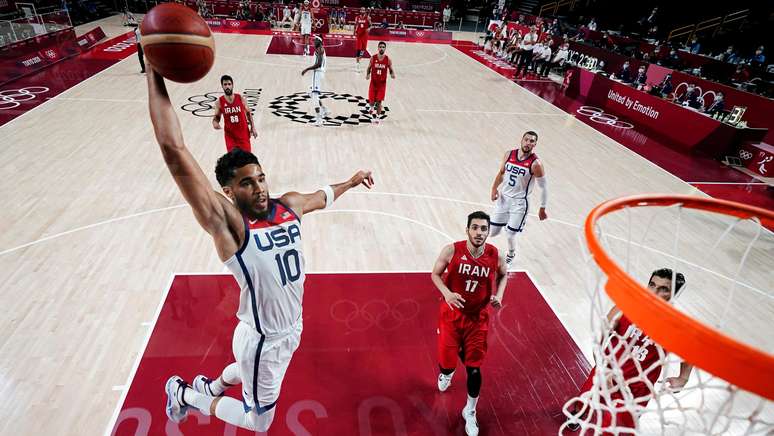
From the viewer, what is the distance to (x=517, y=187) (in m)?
4.91

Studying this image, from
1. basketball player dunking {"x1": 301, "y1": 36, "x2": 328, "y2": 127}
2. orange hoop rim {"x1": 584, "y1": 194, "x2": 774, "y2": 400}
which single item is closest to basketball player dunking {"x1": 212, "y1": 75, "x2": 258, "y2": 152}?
basketball player dunking {"x1": 301, "y1": 36, "x2": 328, "y2": 127}

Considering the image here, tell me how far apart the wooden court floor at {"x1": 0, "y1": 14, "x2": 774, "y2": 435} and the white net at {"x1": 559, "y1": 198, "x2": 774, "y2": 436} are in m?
0.06

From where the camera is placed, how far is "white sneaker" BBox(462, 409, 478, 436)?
331 cm

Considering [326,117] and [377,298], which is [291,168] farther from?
[377,298]

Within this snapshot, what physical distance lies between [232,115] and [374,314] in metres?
3.47

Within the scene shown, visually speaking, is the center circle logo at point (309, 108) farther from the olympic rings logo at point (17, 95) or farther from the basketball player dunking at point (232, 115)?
the olympic rings logo at point (17, 95)

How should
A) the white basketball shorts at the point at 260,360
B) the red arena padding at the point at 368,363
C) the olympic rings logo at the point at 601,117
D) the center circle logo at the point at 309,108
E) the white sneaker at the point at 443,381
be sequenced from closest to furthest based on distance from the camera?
the white basketball shorts at the point at 260,360, the red arena padding at the point at 368,363, the white sneaker at the point at 443,381, the center circle logo at the point at 309,108, the olympic rings logo at the point at 601,117

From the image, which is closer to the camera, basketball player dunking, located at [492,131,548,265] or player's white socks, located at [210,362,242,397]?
player's white socks, located at [210,362,242,397]

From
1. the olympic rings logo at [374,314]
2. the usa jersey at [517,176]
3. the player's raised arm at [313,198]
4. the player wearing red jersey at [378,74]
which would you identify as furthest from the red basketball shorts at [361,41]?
the player's raised arm at [313,198]

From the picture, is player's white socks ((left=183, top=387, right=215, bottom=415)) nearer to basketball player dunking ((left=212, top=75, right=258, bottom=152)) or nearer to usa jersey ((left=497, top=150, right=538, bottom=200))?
usa jersey ((left=497, top=150, right=538, bottom=200))

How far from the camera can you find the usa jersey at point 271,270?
2373mm

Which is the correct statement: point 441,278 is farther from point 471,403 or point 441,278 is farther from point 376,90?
point 376,90

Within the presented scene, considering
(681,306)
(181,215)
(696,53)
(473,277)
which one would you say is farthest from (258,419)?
(696,53)

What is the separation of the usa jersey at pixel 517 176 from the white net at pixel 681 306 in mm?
869
